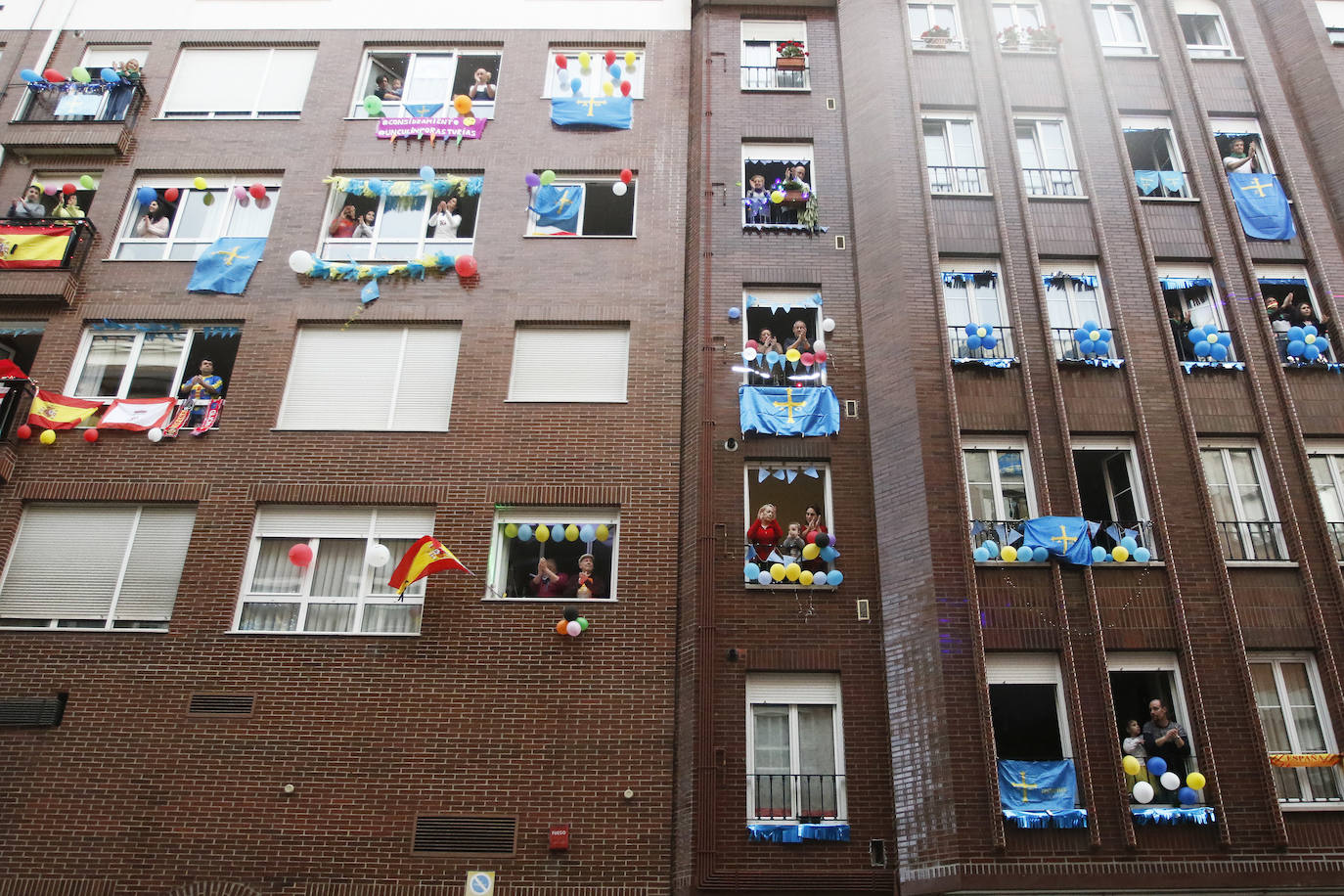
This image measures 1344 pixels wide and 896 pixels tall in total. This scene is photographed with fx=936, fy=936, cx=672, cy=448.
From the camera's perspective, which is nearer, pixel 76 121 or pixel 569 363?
pixel 569 363

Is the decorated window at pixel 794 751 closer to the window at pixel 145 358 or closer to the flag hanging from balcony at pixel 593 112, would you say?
the window at pixel 145 358

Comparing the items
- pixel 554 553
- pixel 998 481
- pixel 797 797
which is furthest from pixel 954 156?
pixel 797 797


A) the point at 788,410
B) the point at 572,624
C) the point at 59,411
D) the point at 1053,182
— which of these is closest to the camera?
the point at 572,624

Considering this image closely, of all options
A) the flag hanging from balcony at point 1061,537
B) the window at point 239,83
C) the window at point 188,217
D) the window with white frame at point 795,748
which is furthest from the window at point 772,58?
the window with white frame at point 795,748

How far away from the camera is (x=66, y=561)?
15.7 metres

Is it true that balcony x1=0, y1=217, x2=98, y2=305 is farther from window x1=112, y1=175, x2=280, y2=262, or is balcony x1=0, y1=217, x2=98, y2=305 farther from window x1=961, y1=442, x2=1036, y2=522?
window x1=961, y1=442, x2=1036, y2=522

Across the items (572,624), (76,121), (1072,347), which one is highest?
(76,121)

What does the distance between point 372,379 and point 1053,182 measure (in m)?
13.3

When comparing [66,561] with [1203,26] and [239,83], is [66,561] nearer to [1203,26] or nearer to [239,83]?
[239,83]

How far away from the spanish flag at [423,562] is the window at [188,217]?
328 inches

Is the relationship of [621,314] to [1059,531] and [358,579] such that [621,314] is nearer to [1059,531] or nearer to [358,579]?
[358,579]

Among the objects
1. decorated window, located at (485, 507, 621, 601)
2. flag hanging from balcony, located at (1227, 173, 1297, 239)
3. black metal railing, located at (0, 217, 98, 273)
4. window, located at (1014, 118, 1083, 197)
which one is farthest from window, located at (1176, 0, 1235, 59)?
black metal railing, located at (0, 217, 98, 273)

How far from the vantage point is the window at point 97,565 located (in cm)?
1521

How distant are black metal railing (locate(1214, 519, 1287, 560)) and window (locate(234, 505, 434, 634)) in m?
12.8
